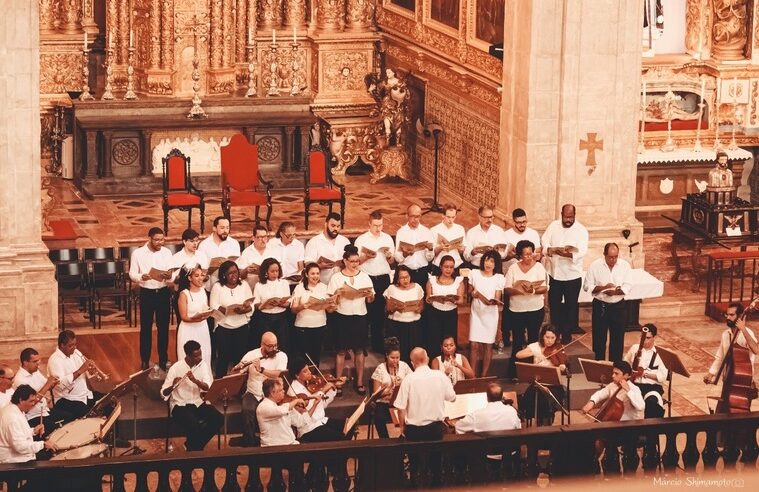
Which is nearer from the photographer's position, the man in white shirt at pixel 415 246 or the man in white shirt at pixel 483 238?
the man in white shirt at pixel 415 246

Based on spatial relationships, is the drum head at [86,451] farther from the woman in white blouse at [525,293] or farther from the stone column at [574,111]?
the stone column at [574,111]

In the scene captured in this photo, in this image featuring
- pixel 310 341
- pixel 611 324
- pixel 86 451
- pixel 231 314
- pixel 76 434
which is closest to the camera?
pixel 86 451

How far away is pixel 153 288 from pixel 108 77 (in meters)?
8.17

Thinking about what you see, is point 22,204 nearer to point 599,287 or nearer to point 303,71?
point 599,287

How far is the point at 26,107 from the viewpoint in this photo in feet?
50.0

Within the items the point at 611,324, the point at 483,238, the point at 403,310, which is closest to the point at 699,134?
the point at 483,238

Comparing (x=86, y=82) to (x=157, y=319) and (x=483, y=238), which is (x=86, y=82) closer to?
(x=157, y=319)

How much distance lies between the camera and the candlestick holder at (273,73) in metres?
22.7

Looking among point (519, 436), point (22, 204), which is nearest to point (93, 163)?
point (22, 204)

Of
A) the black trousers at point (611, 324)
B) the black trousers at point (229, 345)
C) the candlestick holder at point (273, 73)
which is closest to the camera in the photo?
the black trousers at point (229, 345)

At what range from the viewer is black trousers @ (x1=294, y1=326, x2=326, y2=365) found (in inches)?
585

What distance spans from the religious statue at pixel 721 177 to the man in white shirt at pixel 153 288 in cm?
694

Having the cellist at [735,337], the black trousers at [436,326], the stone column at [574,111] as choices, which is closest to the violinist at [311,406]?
the black trousers at [436,326]

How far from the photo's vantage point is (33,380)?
13.1 meters
